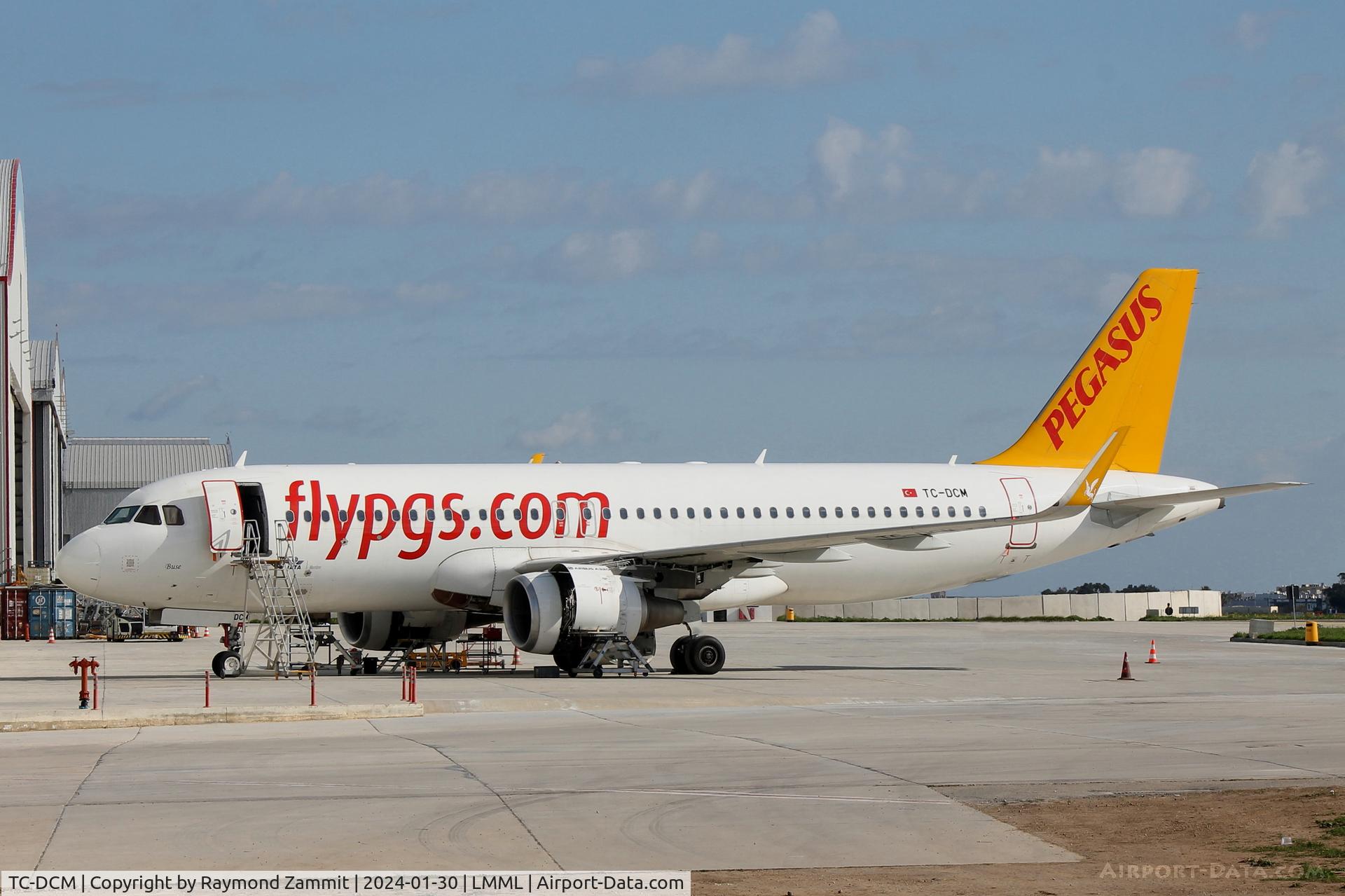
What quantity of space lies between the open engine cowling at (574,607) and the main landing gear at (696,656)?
1.01 m

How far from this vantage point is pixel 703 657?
101 feet

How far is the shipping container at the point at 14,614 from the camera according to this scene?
60.4 m

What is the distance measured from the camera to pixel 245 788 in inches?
569

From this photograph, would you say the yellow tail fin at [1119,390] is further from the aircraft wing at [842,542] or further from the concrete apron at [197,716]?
the concrete apron at [197,716]

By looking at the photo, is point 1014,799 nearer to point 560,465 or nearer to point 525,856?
point 525,856

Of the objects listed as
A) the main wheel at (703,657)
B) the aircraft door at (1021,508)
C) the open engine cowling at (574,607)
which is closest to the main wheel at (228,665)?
the open engine cowling at (574,607)

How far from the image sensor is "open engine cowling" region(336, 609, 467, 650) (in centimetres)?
3353

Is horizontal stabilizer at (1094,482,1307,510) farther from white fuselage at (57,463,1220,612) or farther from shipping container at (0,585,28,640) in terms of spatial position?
shipping container at (0,585,28,640)

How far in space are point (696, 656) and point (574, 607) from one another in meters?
3.10

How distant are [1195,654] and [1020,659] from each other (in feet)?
15.9

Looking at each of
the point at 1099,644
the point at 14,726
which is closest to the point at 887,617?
the point at 1099,644

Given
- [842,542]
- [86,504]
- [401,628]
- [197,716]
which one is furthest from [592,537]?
[86,504]

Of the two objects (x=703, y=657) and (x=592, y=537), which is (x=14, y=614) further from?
(x=703, y=657)

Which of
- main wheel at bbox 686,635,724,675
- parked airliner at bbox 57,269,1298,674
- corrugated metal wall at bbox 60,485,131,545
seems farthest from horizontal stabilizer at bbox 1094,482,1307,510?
corrugated metal wall at bbox 60,485,131,545
